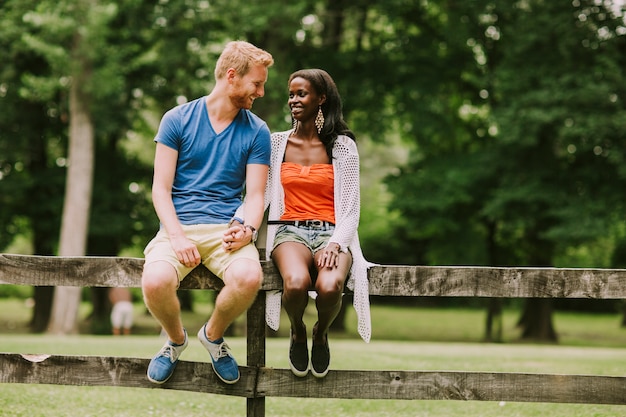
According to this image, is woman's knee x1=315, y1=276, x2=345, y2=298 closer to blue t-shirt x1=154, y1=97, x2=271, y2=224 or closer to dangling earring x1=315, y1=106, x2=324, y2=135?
blue t-shirt x1=154, y1=97, x2=271, y2=224

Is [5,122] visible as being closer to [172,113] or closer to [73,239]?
[73,239]

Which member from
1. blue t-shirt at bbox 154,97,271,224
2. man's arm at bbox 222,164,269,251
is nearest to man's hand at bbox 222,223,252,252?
man's arm at bbox 222,164,269,251

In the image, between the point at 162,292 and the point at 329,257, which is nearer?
the point at 162,292

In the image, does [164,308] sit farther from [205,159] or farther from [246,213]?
[205,159]

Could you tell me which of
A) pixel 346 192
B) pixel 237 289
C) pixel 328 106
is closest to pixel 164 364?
pixel 237 289

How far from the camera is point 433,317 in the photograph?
37406 millimetres

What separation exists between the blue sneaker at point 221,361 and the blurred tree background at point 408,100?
16179 mm

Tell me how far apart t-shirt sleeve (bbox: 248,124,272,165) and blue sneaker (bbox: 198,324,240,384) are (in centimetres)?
114

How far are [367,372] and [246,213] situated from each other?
4.18 feet

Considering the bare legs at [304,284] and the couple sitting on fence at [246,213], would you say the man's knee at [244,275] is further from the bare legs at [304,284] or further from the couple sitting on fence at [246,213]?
the bare legs at [304,284]

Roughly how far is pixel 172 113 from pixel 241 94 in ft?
1.52

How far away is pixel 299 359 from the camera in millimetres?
4883

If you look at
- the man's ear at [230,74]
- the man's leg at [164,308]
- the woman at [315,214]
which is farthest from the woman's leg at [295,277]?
the man's ear at [230,74]

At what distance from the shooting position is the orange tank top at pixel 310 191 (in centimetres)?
534
